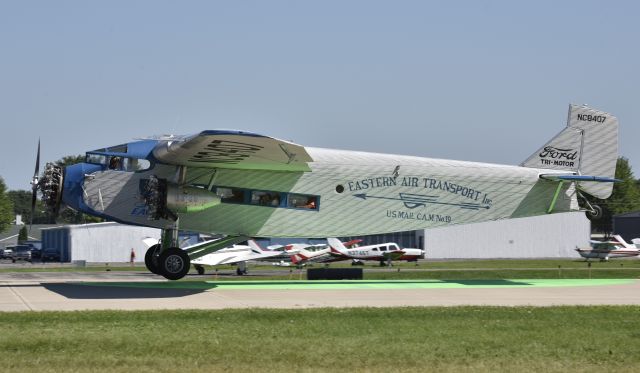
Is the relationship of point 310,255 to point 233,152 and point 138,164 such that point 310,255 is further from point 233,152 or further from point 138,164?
point 233,152

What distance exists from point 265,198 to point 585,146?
10495mm

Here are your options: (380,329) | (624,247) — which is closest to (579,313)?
(380,329)

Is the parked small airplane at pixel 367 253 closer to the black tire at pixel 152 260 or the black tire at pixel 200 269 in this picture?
the black tire at pixel 200 269

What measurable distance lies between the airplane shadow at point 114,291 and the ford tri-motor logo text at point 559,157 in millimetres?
11980

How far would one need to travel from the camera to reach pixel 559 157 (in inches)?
1065

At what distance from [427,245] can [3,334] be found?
7299cm

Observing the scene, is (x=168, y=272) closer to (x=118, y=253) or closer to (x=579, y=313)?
(x=579, y=313)

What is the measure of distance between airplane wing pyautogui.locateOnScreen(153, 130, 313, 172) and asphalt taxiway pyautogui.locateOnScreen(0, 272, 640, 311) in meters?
3.36

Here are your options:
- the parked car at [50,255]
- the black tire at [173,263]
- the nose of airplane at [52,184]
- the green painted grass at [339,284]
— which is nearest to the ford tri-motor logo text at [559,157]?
the green painted grass at [339,284]

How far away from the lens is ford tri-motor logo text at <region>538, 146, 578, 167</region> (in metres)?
27.0

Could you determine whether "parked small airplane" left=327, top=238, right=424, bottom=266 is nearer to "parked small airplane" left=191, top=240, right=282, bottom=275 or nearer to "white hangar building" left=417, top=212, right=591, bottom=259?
"parked small airplane" left=191, top=240, right=282, bottom=275

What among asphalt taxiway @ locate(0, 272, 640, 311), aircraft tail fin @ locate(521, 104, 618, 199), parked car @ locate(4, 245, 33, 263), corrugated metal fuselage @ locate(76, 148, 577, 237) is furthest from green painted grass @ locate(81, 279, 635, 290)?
parked car @ locate(4, 245, 33, 263)

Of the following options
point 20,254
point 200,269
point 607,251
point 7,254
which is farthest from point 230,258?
point 7,254

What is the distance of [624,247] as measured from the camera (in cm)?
7650
